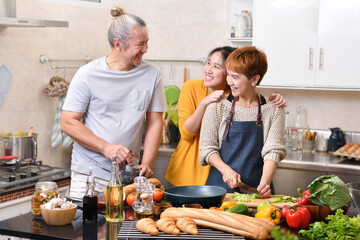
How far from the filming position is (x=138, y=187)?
184 centimetres

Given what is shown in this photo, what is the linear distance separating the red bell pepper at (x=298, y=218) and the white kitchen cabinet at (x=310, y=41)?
204 centimetres

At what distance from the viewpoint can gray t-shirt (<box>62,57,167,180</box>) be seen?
253 cm

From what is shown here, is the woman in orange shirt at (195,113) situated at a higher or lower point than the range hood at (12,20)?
lower

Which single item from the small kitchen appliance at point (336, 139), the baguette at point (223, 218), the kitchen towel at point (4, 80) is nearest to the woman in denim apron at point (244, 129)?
the baguette at point (223, 218)

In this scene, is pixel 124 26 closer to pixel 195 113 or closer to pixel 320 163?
pixel 195 113

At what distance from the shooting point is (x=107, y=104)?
2.55 m

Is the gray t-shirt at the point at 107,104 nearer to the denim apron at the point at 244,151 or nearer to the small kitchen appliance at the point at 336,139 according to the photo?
the denim apron at the point at 244,151

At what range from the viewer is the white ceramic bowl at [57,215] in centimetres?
177

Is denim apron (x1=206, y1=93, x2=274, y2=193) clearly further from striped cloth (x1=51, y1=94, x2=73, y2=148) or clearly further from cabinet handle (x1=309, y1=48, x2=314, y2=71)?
striped cloth (x1=51, y1=94, x2=73, y2=148)

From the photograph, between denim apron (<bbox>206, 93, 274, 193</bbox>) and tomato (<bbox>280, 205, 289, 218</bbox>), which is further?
denim apron (<bbox>206, 93, 274, 193</bbox>)

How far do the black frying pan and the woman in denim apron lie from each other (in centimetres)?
32

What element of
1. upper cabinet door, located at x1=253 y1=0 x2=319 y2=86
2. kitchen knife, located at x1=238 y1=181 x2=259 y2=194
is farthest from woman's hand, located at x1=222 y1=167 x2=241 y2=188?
upper cabinet door, located at x1=253 y1=0 x2=319 y2=86

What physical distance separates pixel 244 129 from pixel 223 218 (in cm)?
81

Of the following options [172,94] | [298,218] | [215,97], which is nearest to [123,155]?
[215,97]
